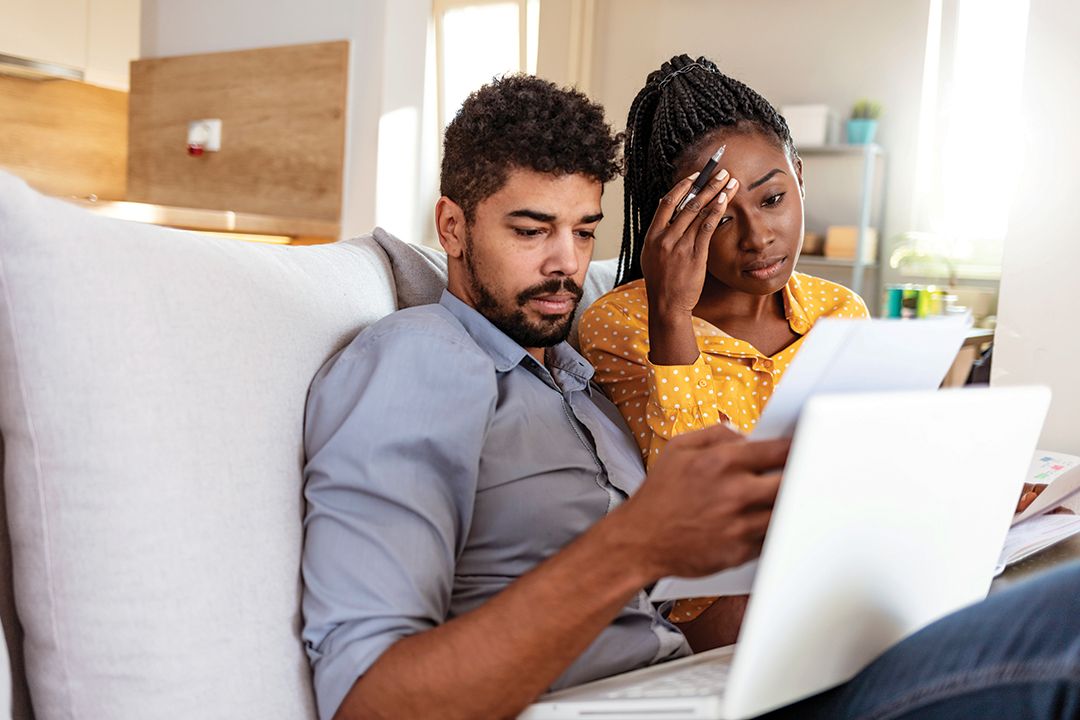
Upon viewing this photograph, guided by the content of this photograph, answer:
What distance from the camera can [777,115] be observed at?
1.46 m

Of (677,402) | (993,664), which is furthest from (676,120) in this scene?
(993,664)

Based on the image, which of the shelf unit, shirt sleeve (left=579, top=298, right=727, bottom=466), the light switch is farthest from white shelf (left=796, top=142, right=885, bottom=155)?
shirt sleeve (left=579, top=298, right=727, bottom=466)

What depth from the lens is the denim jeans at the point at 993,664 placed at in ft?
2.34

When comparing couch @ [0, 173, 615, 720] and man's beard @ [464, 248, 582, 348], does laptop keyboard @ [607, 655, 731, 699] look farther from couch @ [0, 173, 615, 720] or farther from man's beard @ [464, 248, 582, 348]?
man's beard @ [464, 248, 582, 348]

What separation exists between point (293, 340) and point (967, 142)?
4771mm

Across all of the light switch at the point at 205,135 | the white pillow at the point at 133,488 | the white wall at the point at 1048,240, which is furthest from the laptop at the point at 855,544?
the light switch at the point at 205,135

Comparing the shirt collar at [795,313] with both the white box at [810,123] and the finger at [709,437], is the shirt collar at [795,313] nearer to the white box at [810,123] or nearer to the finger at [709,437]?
the finger at [709,437]

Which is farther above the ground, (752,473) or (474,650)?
(752,473)

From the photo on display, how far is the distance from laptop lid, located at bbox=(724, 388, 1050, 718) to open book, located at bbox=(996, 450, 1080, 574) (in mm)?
418

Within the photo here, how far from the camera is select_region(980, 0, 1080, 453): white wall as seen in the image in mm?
1757

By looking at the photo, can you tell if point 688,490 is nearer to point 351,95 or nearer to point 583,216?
point 583,216

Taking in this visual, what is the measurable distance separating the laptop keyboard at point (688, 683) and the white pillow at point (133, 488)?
290 millimetres

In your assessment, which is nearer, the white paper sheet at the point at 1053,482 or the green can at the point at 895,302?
the white paper sheet at the point at 1053,482

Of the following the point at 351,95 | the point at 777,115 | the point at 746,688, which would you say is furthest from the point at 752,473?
the point at 351,95
